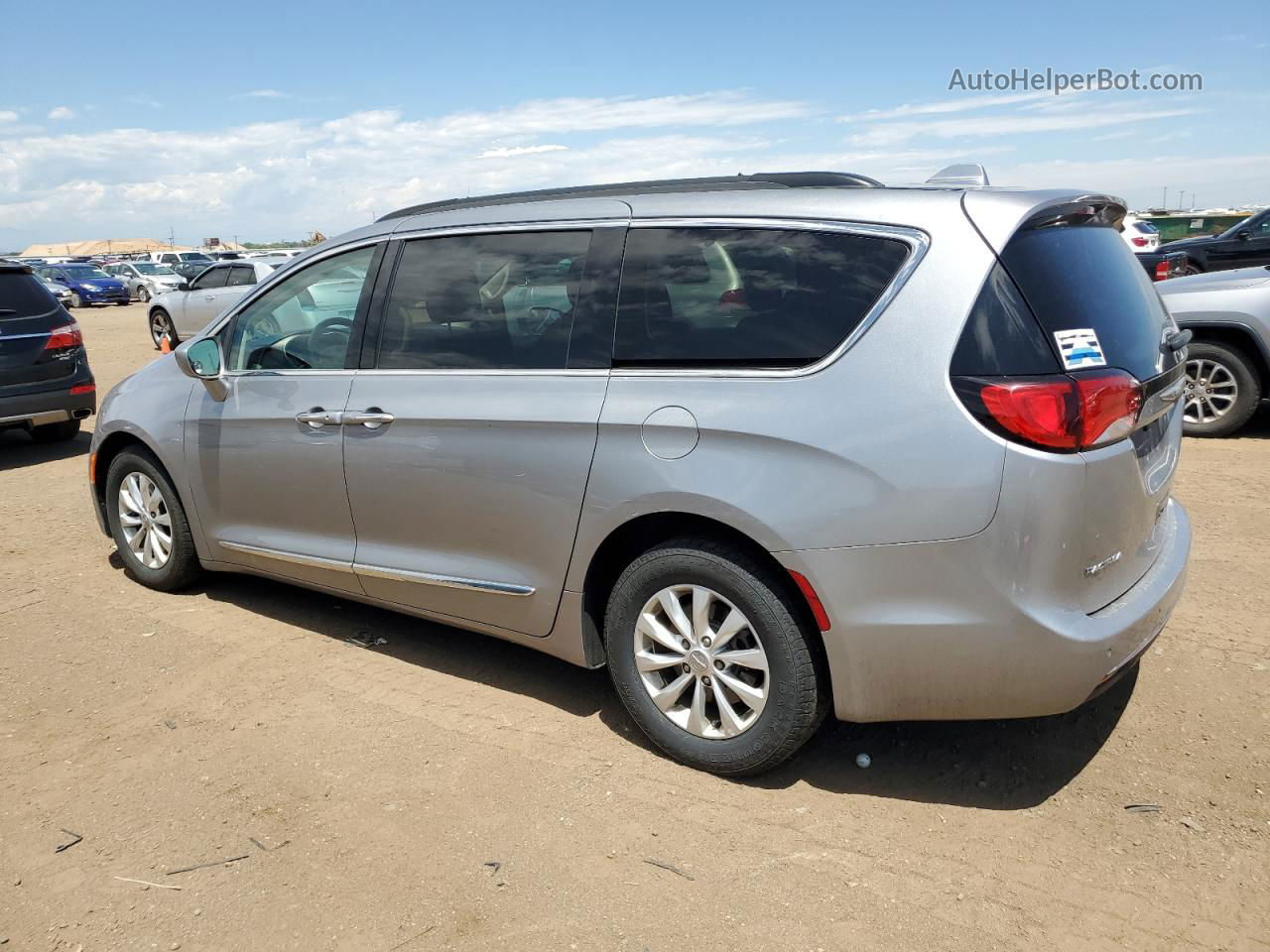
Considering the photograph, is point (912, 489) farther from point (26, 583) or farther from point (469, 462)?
point (26, 583)

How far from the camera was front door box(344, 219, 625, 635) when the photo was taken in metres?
3.54

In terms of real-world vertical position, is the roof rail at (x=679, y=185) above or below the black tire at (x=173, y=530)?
above

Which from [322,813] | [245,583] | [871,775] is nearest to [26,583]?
[245,583]

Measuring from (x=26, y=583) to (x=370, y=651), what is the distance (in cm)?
241

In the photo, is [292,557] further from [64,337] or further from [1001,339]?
[64,337]

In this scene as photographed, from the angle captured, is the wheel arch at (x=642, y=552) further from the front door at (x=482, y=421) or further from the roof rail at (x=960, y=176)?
the roof rail at (x=960, y=176)

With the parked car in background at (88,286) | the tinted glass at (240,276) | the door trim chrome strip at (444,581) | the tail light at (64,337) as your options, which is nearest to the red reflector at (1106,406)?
the door trim chrome strip at (444,581)

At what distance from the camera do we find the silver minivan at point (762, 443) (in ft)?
9.25

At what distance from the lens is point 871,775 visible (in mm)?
3391

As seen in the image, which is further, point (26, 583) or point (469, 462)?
point (26, 583)

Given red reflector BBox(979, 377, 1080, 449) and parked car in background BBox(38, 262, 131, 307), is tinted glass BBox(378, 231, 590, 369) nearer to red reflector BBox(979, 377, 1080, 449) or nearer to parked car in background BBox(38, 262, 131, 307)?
red reflector BBox(979, 377, 1080, 449)

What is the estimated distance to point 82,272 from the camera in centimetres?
3925

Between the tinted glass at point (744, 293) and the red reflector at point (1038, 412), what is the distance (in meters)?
0.48

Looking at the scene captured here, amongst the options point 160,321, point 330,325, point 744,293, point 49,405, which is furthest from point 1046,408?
point 160,321
